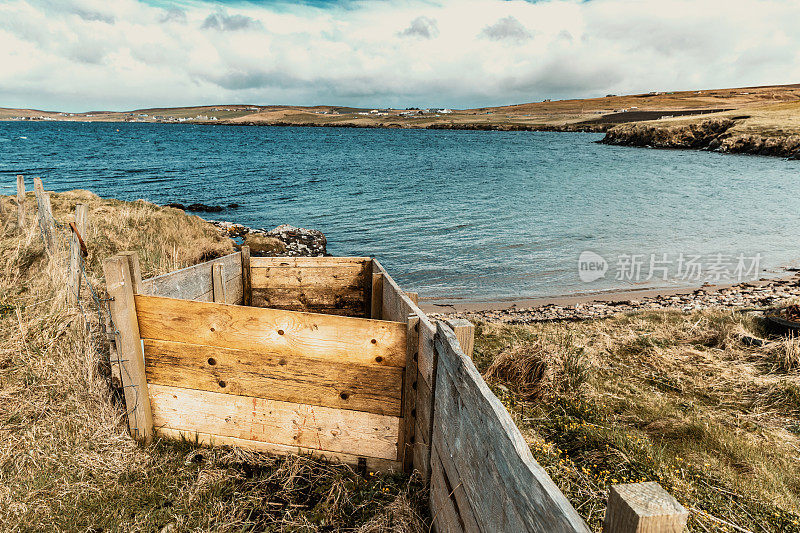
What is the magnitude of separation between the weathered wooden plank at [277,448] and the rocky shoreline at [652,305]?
20.8ft

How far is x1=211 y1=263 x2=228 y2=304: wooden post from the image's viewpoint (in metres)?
5.08

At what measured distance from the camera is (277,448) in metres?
3.75

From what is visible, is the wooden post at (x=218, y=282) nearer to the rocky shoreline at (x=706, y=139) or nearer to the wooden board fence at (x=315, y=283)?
the wooden board fence at (x=315, y=283)

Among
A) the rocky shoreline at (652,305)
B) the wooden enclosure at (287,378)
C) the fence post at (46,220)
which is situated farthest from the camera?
the rocky shoreline at (652,305)

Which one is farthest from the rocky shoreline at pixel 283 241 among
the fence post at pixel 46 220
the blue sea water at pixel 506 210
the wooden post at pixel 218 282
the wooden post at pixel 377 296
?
the wooden post at pixel 377 296

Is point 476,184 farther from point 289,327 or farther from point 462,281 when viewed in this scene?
point 289,327

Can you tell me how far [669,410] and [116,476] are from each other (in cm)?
569

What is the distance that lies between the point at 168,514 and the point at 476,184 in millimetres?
33539

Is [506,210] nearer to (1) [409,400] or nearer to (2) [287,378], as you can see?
(1) [409,400]

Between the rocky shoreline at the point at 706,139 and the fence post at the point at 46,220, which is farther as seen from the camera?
the rocky shoreline at the point at 706,139

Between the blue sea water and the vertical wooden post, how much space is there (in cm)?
871

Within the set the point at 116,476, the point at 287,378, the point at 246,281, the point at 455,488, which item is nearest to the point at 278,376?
the point at 287,378

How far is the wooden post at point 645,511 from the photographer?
1171 millimetres

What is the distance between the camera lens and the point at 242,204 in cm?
2647
